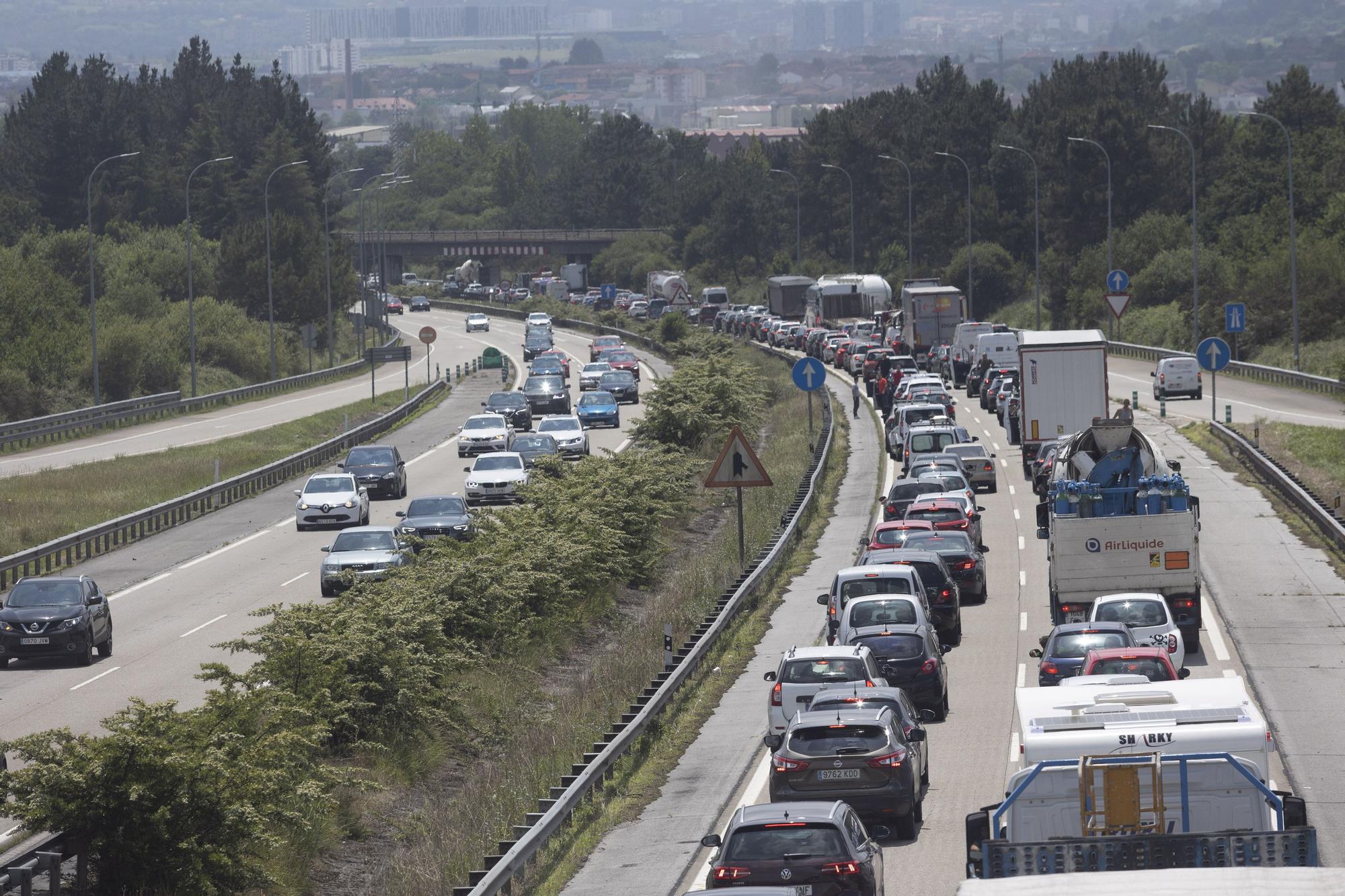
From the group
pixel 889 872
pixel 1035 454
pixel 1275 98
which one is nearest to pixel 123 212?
pixel 1275 98

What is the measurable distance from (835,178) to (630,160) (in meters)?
54.7

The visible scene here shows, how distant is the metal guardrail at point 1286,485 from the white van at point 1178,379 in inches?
359

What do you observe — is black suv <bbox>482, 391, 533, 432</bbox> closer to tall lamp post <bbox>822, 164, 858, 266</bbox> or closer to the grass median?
the grass median

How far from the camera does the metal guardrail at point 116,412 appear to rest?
62156mm

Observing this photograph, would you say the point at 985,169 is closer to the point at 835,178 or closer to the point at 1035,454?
the point at 835,178

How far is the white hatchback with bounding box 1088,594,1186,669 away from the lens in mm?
24828

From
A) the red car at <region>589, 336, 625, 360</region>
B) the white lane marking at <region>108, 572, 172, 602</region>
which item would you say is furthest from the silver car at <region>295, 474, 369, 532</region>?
the red car at <region>589, 336, 625, 360</region>

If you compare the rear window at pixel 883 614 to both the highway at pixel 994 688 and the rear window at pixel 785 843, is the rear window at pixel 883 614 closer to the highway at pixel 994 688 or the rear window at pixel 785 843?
the highway at pixel 994 688

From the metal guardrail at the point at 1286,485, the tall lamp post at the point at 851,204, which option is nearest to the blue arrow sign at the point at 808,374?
the metal guardrail at the point at 1286,485

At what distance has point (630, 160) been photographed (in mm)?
194000

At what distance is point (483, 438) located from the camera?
58625mm

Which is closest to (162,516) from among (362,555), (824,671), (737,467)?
(362,555)

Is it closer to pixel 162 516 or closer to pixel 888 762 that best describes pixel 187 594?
pixel 162 516

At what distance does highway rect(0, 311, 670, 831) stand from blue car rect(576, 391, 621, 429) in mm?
1508
